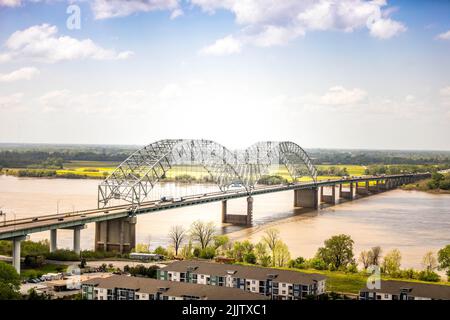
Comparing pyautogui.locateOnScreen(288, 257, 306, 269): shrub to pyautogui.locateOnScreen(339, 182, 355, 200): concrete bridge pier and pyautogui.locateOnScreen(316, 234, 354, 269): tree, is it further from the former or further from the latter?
pyautogui.locateOnScreen(339, 182, 355, 200): concrete bridge pier

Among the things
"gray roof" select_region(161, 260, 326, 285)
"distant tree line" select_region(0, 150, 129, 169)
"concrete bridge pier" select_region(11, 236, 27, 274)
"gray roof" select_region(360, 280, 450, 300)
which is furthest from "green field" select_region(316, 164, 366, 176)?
"gray roof" select_region(360, 280, 450, 300)

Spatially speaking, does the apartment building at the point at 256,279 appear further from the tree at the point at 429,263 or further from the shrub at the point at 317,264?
the tree at the point at 429,263

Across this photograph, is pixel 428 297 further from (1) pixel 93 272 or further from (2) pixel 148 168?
(2) pixel 148 168

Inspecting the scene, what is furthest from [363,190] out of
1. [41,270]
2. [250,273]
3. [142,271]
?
[250,273]

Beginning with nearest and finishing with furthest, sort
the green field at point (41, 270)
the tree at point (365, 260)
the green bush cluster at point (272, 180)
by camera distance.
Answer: the green field at point (41, 270), the tree at point (365, 260), the green bush cluster at point (272, 180)

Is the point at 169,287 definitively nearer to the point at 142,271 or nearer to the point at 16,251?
the point at 142,271

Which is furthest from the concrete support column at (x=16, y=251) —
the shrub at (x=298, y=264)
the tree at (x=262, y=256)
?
the shrub at (x=298, y=264)
